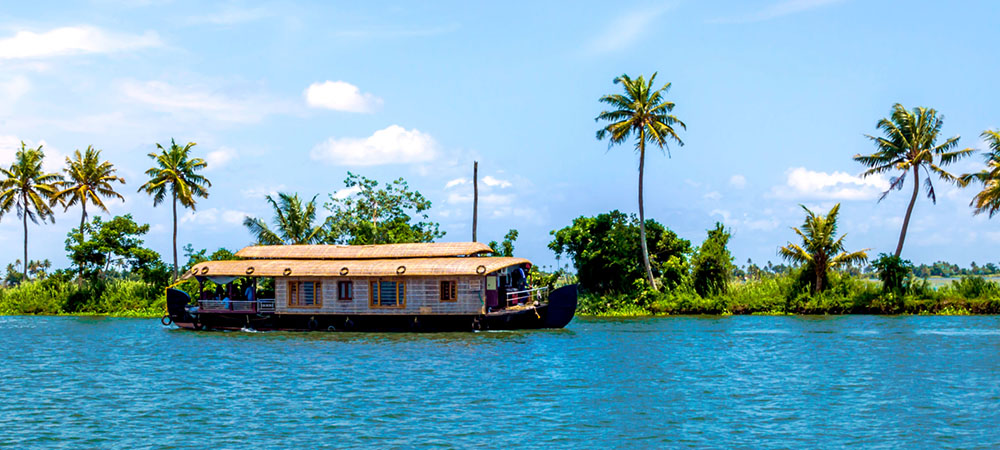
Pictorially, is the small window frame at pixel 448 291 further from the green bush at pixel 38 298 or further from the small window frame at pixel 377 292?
the green bush at pixel 38 298

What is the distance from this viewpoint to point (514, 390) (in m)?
21.2

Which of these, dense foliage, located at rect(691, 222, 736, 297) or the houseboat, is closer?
the houseboat

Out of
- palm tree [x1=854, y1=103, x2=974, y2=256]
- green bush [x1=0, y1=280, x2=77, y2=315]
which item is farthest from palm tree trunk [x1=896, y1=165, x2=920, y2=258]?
green bush [x1=0, y1=280, x2=77, y2=315]

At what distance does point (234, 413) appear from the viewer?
61.3 feet

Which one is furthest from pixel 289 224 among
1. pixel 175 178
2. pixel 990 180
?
pixel 990 180

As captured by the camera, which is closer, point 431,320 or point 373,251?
point 431,320

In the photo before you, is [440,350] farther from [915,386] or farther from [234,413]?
[915,386]

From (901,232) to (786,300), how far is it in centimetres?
744

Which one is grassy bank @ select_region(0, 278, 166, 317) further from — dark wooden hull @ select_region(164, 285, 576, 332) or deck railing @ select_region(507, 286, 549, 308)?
deck railing @ select_region(507, 286, 549, 308)

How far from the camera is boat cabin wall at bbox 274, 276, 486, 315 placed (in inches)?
1380

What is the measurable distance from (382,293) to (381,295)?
9 centimetres

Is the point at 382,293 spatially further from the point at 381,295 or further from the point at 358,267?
the point at 358,267

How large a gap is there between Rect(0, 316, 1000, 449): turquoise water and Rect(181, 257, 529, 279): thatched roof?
99.6 inches

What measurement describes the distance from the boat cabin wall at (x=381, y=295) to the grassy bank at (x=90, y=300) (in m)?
19.0
